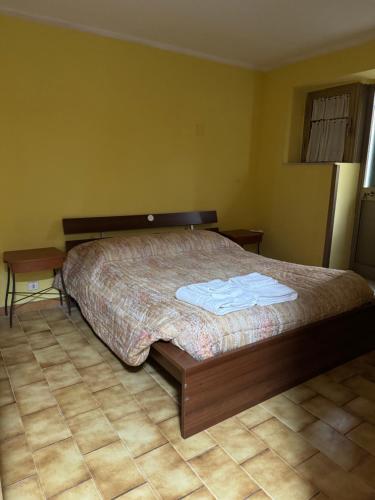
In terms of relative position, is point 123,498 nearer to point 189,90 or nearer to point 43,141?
point 43,141

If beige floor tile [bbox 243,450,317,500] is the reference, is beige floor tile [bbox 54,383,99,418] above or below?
below

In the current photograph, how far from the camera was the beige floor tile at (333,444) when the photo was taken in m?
1.66

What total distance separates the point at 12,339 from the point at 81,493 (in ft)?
5.34

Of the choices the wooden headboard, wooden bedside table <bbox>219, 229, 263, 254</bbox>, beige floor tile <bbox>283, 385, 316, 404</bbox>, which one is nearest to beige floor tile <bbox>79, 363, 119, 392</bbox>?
beige floor tile <bbox>283, 385, 316, 404</bbox>

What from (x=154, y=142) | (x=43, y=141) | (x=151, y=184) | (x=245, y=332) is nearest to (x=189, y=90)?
(x=154, y=142)

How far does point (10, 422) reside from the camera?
186 centimetres

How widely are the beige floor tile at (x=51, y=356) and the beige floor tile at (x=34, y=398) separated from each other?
0.82 ft

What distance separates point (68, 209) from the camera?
3.35 meters

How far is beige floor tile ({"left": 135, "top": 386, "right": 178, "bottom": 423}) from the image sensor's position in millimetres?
1948

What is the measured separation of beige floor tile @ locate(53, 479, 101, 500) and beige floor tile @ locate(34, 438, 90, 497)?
0.02m

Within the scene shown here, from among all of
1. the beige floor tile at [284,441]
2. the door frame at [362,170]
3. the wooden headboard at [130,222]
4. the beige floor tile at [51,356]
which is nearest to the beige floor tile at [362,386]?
the beige floor tile at [284,441]

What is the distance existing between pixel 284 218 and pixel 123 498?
343 centimetres

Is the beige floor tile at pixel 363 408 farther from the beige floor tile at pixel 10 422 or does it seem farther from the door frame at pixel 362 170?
the door frame at pixel 362 170

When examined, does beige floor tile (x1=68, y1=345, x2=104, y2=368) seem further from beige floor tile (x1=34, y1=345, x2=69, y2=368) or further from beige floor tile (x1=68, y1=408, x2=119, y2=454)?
beige floor tile (x1=68, y1=408, x2=119, y2=454)
